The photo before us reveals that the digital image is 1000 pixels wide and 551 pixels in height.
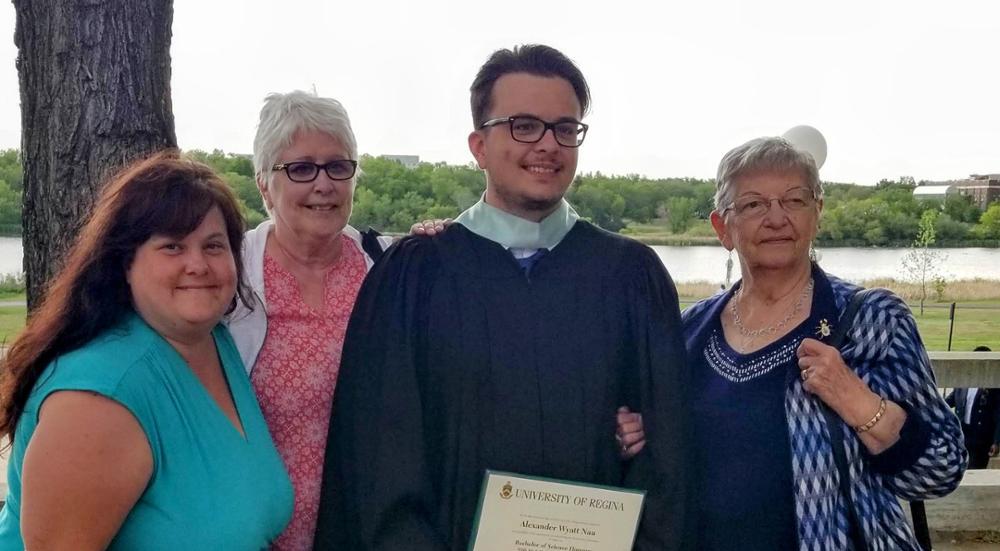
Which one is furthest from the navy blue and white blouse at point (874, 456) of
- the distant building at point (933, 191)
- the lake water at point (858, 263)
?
the distant building at point (933, 191)

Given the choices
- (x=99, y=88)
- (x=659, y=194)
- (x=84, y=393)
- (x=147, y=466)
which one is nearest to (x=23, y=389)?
(x=84, y=393)

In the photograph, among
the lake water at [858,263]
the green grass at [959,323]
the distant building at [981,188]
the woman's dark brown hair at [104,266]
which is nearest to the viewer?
the woman's dark brown hair at [104,266]

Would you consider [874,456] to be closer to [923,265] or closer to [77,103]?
[77,103]

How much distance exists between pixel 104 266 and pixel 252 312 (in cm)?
59

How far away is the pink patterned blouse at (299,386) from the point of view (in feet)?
8.15

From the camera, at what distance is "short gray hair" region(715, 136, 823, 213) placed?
2605 millimetres

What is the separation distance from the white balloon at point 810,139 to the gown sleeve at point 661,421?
890mm

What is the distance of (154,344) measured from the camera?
76.5 inches

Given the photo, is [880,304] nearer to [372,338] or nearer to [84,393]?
[372,338]

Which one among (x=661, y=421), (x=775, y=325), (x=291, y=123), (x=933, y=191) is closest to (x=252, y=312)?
(x=291, y=123)

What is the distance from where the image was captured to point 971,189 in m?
15.3

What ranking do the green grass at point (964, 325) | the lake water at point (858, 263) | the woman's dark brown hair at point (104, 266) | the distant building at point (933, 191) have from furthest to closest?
1. the distant building at point (933, 191)
2. the green grass at point (964, 325)
3. the lake water at point (858, 263)
4. the woman's dark brown hair at point (104, 266)

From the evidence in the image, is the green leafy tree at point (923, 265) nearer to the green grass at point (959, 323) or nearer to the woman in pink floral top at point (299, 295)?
the green grass at point (959, 323)

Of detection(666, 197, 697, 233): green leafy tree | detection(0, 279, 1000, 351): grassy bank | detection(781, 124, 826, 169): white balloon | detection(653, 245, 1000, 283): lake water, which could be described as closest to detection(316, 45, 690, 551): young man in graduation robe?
detection(781, 124, 826, 169): white balloon
